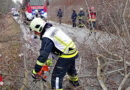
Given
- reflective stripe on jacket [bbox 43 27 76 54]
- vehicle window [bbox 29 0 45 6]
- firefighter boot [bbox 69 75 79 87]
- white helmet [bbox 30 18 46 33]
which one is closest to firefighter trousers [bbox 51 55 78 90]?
reflective stripe on jacket [bbox 43 27 76 54]

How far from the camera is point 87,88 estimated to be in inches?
129

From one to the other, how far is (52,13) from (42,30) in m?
20.4

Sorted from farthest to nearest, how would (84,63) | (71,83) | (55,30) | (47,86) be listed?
(84,63) → (71,83) → (47,86) → (55,30)

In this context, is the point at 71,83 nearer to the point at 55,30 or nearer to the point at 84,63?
the point at 84,63

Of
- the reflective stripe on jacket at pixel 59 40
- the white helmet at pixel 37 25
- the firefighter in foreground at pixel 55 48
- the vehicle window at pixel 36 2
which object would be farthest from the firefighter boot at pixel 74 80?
the vehicle window at pixel 36 2

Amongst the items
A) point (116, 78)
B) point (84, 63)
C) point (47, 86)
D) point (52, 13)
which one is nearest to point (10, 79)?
point (47, 86)

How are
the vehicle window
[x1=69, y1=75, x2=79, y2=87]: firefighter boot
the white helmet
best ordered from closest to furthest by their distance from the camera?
the white helmet < [x1=69, y1=75, x2=79, y2=87]: firefighter boot < the vehicle window

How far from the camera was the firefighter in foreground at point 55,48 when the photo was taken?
7.89ft

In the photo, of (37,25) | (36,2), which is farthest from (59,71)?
(36,2)

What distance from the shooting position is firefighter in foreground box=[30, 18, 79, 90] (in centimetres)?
241

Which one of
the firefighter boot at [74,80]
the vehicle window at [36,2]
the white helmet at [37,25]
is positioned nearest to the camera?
the white helmet at [37,25]

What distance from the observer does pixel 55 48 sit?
8.57ft

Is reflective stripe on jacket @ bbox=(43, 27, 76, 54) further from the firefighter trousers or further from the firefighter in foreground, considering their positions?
the firefighter trousers

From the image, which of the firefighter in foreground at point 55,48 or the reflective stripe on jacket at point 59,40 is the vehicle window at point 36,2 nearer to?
the firefighter in foreground at point 55,48
